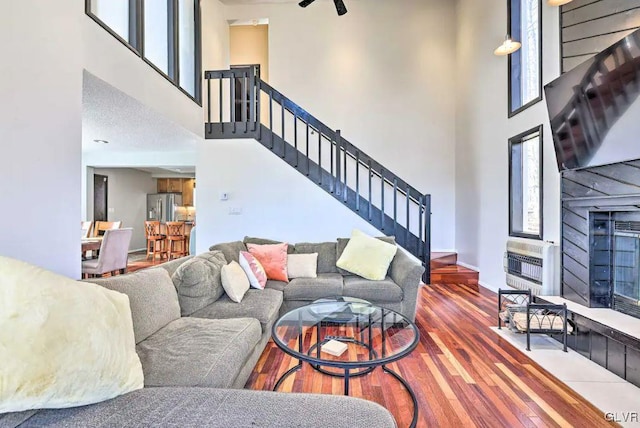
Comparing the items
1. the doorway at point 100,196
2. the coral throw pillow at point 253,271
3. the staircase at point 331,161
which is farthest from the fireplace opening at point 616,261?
the doorway at point 100,196

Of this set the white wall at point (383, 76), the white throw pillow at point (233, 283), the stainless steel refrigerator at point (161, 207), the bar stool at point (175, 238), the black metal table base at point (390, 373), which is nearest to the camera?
the black metal table base at point (390, 373)

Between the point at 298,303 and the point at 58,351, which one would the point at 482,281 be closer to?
Result: the point at 298,303

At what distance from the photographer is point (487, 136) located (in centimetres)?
457

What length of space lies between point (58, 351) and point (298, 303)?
6.87 feet

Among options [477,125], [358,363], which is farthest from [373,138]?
[358,363]

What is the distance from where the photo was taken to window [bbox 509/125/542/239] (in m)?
3.56

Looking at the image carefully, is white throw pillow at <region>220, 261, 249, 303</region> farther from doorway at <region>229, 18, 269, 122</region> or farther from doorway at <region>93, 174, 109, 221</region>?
doorway at <region>93, 174, 109, 221</region>

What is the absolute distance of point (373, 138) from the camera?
5.87 meters

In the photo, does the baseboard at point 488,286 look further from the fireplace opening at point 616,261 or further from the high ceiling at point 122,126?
the high ceiling at point 122,126

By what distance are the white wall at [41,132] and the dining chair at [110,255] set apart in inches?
78.6

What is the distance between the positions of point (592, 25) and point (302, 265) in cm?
337

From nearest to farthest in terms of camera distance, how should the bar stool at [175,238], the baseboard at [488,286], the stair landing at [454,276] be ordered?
the baseboard at [488,286], the stair landing at [454,276], the bar stool at [175,238]

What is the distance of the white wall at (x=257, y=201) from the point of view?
177 inches

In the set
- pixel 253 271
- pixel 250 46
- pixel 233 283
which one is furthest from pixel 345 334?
pixel 250 46
